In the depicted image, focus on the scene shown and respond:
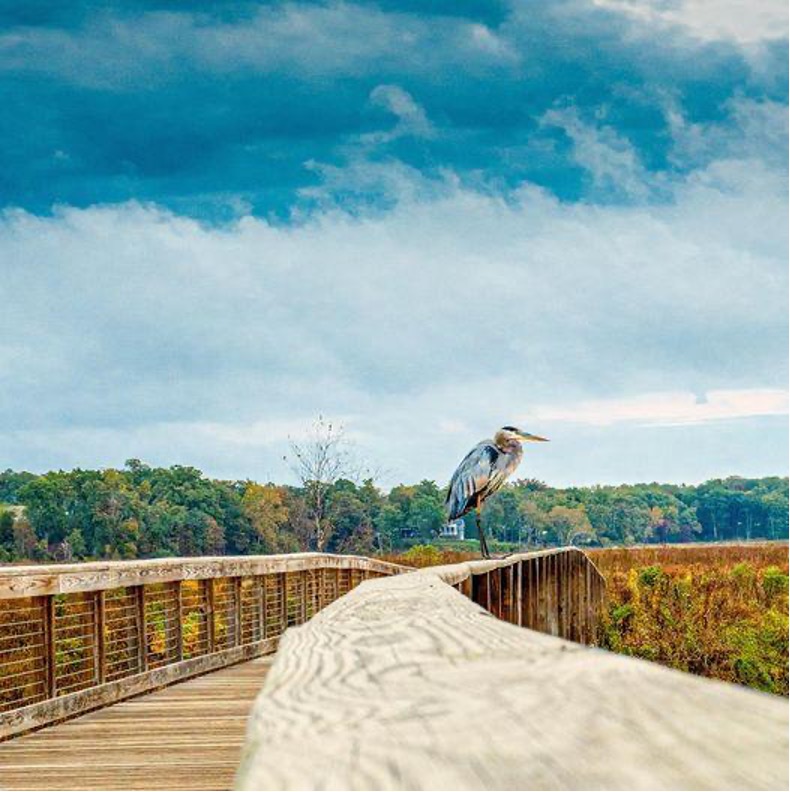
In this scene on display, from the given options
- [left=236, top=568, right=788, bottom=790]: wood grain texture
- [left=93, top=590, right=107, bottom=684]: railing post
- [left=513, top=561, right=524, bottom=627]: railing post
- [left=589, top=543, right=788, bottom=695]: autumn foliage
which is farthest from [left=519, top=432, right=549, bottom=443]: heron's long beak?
[left=236, top=568, right=788, bottom=790]: wood grain texture

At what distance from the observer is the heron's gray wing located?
16734 mm

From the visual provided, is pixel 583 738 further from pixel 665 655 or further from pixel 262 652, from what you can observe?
pixel 665 655

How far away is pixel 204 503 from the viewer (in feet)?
357

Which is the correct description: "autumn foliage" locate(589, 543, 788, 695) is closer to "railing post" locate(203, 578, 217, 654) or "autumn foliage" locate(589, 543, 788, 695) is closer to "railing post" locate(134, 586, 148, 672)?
"railing post" locate(203, 578, 217, 654)

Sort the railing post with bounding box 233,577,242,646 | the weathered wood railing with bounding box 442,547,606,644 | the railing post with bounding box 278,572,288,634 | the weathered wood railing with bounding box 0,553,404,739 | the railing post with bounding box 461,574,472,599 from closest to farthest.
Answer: the weathered wood railing with bounding box 0,553,404,739 < the railing post with bounding box 461,574,472,599 < the weathered wood railing with bounding box 442,547,606,644 < the railing post with bounding box 233,577,242,646 < the railing post with bounding box 278,572,288,634

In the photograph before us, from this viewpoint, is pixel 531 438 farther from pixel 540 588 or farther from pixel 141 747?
pixel 141 747

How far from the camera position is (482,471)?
55.0 feet

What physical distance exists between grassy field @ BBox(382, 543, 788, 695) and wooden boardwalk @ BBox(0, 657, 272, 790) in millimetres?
17416

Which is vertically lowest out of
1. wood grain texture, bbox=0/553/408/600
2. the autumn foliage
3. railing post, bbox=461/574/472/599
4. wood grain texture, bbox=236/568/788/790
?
the autumn foliage

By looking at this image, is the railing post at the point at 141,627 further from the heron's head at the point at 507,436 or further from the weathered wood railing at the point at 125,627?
the heron's head at the point at 507,436

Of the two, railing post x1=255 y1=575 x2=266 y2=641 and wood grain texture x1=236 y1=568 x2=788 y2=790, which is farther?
railing post x1=255 y1=575 x2=266 y2=641

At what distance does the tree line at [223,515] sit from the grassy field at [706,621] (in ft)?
73.7

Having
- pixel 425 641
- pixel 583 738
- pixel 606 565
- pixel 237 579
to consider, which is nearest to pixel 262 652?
pixel 237 579

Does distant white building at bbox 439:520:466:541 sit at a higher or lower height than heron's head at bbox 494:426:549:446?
lower
